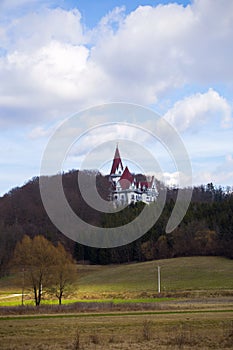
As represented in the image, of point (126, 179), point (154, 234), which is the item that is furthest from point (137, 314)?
point (126, 179)

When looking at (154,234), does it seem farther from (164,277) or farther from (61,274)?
(61,274)

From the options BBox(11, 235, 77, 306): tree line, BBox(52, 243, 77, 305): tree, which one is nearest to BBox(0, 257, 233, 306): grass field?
BBox(52, 243, 77, 305): tree

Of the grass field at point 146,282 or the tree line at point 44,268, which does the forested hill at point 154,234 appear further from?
the tree line at point 44,268

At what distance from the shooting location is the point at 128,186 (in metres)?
161

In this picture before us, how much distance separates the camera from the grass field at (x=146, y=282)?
6844 centimetres

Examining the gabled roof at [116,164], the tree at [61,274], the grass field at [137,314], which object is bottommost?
the grass field at [137,314]

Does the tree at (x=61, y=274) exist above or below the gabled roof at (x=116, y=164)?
below

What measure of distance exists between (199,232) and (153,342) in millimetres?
89291

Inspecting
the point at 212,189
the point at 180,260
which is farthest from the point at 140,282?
the point at 212,189

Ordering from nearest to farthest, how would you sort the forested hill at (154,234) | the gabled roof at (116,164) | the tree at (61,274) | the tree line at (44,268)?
1. the tree line at (44,268)
2. the tree at (61,274)
3. the forested hill at (154,234)
4. the gabled roof at (116,164)

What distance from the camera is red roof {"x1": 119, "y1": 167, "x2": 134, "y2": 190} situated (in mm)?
161625

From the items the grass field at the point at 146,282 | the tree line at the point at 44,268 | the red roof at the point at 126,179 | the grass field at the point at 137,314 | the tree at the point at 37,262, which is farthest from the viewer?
the red roof at the point at 126,179

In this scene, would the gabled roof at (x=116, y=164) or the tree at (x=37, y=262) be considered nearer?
the tree at (x=37, y=262)

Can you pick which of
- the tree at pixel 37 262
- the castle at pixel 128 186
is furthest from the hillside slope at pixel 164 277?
the castle at pixel 128 186
